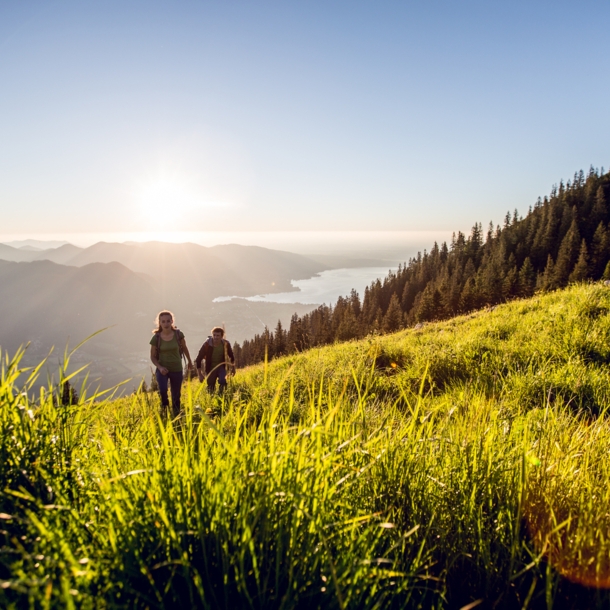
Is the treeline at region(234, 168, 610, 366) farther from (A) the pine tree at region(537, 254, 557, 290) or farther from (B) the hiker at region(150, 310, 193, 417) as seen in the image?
(B) the hiker at region(150, 310, 193, 417)

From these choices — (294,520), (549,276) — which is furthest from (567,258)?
(294,520)

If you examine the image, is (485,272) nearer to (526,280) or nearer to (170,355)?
(526,280)

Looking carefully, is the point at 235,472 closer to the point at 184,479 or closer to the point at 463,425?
the point at 184,479

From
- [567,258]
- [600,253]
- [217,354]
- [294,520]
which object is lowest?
[217,354]

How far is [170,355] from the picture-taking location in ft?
25.6

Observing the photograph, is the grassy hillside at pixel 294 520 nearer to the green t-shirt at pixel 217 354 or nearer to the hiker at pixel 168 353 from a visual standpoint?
the hiker at pixel 168 353

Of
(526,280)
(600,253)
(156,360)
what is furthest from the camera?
(600,253)

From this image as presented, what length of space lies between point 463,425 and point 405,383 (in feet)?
10.8

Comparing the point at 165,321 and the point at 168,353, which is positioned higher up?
the point at 165,321

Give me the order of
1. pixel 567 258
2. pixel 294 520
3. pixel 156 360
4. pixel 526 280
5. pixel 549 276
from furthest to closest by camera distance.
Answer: pixel 526 280 < pixel 567 258 < pixel 549 276 < pixel 156 360 < pixel 294 520

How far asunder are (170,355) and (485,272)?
90.3m

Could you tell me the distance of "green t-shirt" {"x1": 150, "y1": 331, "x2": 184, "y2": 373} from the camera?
7773mm

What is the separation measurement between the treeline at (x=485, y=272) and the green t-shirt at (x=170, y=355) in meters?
48.7

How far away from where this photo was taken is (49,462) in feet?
5.74
